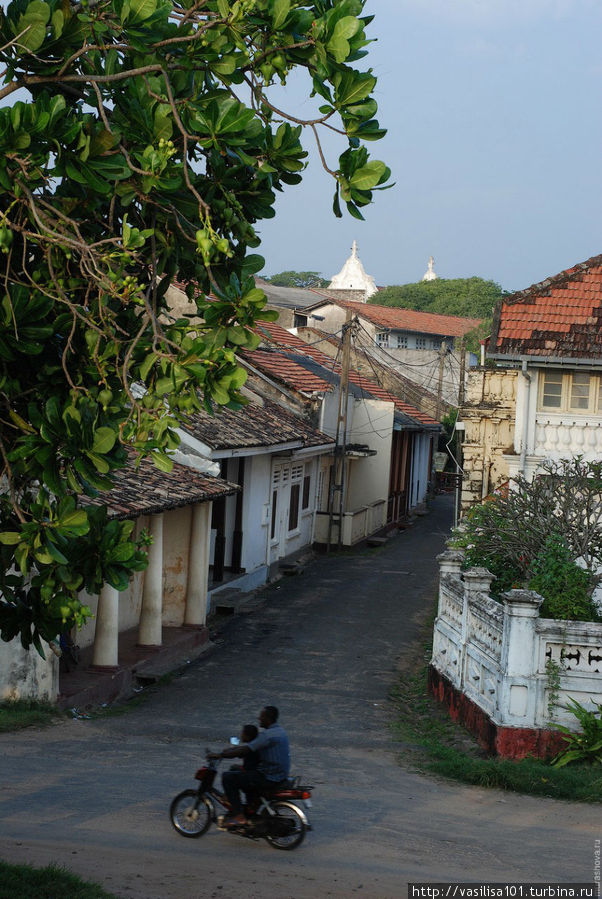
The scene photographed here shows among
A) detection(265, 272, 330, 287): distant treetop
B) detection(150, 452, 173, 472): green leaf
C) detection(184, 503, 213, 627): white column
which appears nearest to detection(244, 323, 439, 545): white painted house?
detection(184, 503, 213, 627): white column

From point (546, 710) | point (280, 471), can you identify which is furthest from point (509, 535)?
A: point (280, 471)

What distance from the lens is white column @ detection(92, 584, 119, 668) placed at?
43.6 ft

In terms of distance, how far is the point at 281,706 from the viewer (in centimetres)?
1359

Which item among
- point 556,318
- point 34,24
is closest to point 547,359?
point 556,318

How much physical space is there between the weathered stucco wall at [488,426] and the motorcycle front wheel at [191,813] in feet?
48.6

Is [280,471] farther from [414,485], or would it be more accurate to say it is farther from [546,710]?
[414,485]

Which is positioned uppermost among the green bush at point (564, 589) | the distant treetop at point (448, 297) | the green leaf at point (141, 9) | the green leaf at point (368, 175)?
the distant treetop at point (448, 297)

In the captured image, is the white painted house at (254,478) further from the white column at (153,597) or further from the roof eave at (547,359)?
the roof eave at (547,359)

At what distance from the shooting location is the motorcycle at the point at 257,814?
26.1 feet

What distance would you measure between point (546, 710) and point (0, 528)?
6663 millimetres

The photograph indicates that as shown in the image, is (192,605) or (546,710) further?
(192,605)

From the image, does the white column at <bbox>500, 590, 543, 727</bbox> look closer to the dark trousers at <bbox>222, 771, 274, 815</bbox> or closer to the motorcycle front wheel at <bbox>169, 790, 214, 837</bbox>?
the dark trousers at <bbox>222, 771, 274, 815</bbox>

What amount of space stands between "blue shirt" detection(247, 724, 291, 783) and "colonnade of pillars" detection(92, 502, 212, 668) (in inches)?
99.1

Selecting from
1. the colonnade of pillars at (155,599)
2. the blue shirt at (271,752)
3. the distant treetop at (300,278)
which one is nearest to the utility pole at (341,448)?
the colonnade of pillars at (155,599)
